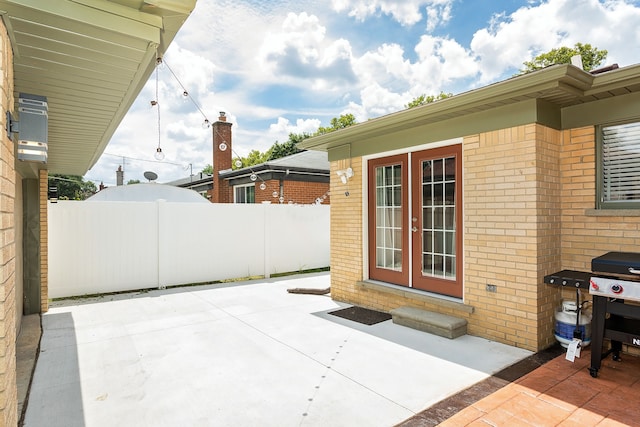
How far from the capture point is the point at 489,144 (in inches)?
170

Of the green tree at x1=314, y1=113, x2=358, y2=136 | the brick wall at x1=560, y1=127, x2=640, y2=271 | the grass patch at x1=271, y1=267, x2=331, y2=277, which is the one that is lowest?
the grass patch at x1=271, y1=267, x2=331, y2=277

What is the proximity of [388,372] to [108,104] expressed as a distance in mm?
3542

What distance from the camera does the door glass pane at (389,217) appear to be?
18.4ft

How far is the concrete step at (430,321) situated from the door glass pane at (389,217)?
2.68 feet

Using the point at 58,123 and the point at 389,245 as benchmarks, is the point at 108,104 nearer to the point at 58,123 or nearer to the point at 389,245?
the point at 58,123

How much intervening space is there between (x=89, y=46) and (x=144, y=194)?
1027cm

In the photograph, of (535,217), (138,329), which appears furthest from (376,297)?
(138,329)

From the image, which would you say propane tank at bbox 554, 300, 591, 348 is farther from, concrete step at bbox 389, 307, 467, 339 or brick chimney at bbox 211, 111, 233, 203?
brick chimney at bbox 211, 111, 233, 203

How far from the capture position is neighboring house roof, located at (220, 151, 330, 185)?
12305 mm

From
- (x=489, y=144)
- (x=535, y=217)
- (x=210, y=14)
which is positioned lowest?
(x=535, y=217)

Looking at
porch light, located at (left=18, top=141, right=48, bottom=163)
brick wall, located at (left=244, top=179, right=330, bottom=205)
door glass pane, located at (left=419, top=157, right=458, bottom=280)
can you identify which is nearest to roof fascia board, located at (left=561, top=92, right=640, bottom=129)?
door glass pane, located at (left=419, top=157, right=458, bottom=280)

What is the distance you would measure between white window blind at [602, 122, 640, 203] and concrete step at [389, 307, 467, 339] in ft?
7.04

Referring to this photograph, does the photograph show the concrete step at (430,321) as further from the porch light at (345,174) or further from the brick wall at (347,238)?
the porch light at (345,174)

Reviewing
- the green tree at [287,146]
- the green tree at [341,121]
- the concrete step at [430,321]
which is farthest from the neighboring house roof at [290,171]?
the green tree at [287,146]
